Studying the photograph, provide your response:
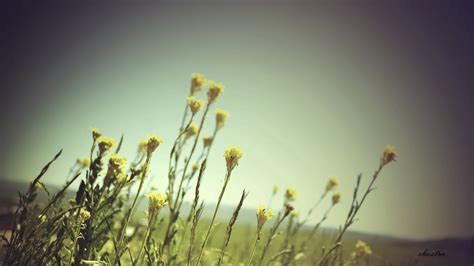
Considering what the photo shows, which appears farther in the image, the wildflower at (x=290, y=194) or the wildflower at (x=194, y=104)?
the wildflower at (x=290, y=194)

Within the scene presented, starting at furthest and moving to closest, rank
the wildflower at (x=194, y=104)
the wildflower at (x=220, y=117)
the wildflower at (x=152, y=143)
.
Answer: the wildflower at (x=220, y=117) < the wildflower at (x=194, y=104) < the wildflower at (x=152, y=143)

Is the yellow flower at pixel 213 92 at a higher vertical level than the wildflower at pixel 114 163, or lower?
higher

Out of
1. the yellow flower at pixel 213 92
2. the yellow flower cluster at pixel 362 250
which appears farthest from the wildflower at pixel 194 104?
the yellow flower cluster at pixel 362 250

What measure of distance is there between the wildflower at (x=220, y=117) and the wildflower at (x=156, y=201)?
1.06 meters

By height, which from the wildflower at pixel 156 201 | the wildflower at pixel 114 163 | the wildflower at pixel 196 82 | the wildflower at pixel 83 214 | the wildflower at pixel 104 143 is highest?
the wildflower at pixel 196 82

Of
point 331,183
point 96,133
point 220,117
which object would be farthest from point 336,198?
point 96,133

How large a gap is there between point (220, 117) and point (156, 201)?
3.79ft

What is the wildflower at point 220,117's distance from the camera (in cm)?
237

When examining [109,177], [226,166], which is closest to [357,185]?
[226,166]

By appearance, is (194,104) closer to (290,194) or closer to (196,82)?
(196,82)

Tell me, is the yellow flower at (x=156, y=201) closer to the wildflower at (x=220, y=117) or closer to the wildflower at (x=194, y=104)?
the wildflower at (x=194, y=104)

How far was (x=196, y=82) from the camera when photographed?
230cm

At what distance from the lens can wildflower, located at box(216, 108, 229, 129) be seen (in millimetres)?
2369

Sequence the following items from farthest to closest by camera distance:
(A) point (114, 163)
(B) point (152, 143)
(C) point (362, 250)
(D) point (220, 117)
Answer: (C) point (362, 250), (D) point (220, 117), (B) point (152, 143), (A) point (114, 163)
